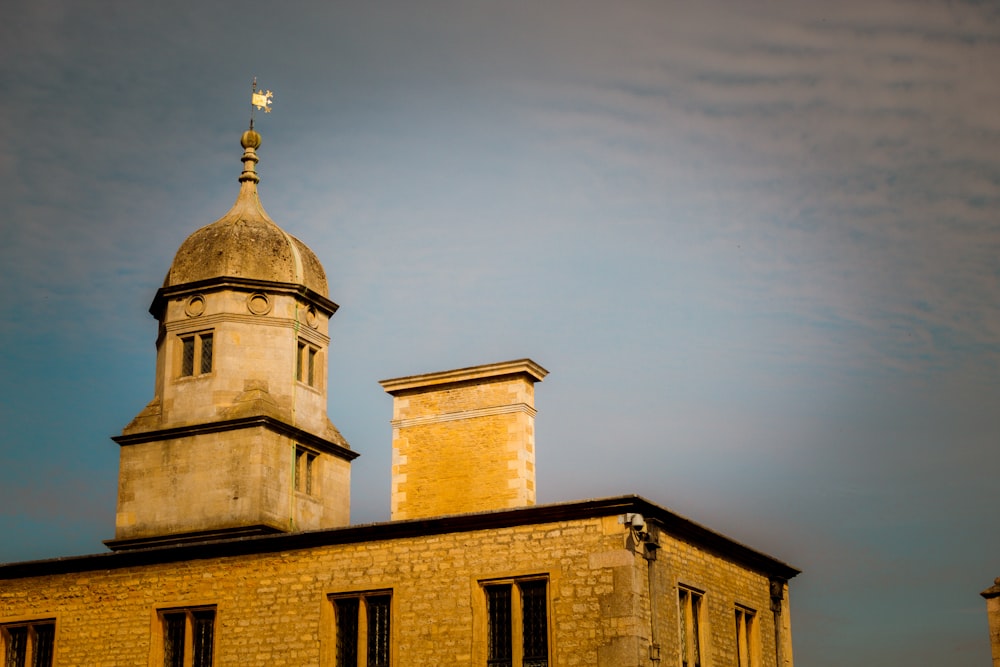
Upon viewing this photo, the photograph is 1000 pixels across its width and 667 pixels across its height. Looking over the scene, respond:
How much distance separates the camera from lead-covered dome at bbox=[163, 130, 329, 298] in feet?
110

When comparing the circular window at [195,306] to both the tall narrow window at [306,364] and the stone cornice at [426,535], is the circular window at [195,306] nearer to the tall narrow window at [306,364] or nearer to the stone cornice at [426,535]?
the tall narrow window at [306,364]

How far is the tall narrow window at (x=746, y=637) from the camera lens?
27.6m

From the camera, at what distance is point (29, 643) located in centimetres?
2836

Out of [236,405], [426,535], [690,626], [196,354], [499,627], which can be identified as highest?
[196,354]

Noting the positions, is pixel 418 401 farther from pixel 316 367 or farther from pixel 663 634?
pixel 663 634

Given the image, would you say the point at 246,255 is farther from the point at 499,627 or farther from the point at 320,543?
the point at 499,627

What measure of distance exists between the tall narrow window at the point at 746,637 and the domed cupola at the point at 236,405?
1062cm

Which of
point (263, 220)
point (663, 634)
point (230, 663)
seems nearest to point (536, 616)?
point (663, 634)

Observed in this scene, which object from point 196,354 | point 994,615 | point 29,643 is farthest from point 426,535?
point 994,615

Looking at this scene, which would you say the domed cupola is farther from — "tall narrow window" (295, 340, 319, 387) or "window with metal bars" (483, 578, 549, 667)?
"window with metal bars" (483, 578, 549, 667)

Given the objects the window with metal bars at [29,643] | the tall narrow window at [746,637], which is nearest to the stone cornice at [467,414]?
the tall narrow window at [746,637]

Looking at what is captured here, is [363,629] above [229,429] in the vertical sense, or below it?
below

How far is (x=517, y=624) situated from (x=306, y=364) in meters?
12.1

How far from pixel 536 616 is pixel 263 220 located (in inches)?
601
